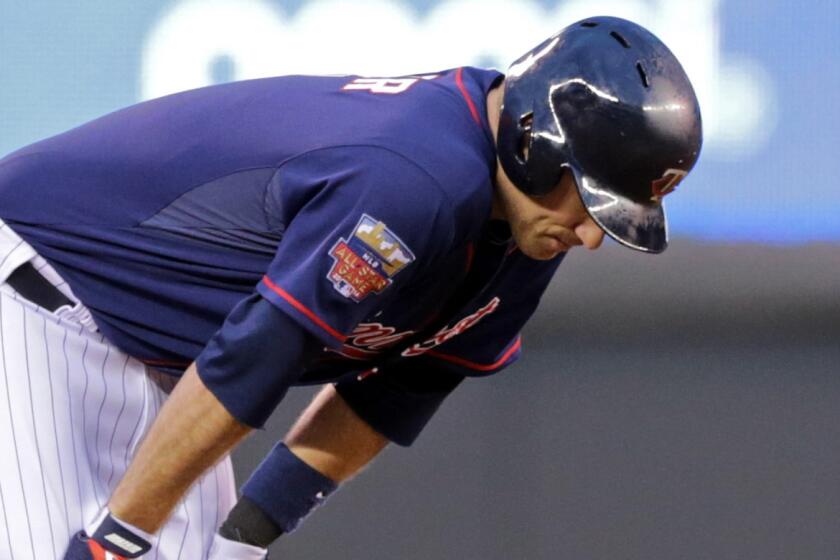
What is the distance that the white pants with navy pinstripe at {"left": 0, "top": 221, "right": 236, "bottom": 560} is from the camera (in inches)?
74.4

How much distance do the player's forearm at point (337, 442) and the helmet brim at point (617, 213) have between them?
601 mm

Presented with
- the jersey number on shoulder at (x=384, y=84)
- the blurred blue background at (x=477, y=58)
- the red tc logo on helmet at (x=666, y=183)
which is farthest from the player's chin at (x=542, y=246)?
the blurred blue background at (x=477, y=58)

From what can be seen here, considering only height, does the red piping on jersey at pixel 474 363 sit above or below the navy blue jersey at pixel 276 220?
below

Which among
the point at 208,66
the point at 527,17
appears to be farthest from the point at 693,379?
the point at 208,66

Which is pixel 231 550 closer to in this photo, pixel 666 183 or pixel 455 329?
pixel 455 329

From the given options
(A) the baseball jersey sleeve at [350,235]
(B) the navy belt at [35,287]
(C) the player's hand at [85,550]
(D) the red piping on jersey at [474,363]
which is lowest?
(D) the red piping on jersey at [474,363]

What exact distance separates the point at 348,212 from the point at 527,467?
1.50 metres

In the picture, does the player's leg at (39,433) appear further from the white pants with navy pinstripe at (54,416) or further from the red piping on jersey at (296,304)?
the red piping on jersey at (296,304)

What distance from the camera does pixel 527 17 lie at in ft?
9.73

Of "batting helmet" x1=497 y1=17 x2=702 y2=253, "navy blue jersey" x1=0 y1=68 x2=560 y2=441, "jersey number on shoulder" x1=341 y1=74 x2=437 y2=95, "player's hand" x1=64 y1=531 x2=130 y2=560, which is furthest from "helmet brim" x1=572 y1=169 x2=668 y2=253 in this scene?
"player's hand" x1=64 y1=531 x2=130 y2=560

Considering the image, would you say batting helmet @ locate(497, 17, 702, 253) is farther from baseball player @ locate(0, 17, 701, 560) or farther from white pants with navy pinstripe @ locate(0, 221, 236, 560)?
white pants with navy pinstripe @ locate(0, 221, 236, 560)

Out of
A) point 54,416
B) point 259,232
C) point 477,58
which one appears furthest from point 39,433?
point 477,58

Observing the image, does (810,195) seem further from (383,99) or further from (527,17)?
(383,99)

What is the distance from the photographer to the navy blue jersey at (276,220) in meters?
1.73
